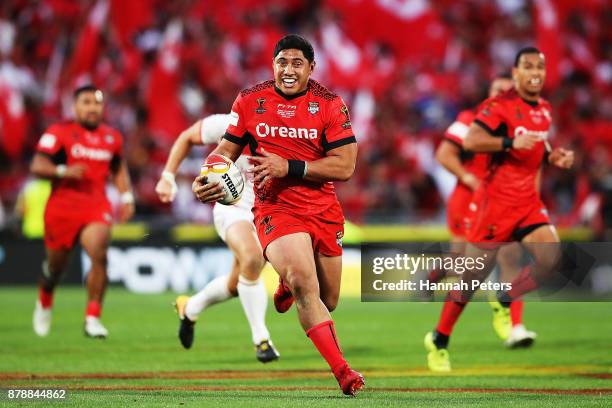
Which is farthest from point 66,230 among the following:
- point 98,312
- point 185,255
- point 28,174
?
point 28,174

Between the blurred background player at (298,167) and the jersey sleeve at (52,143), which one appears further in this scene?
the jersey sleeve at (52,143)

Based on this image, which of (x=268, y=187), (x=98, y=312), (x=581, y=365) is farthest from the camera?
(x=98, y=312)

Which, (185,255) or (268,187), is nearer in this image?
(268,187)

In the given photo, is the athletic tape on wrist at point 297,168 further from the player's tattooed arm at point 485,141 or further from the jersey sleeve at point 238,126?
the player's tattooed arm at point 485,141

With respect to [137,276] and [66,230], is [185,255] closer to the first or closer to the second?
[137,276]

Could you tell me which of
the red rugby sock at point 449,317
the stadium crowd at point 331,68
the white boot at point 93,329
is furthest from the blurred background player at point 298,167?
the stadium crowd at point 331,68

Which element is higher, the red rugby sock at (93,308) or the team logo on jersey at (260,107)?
the team logo on jersey at (260,107)

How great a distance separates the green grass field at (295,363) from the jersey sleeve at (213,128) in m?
2.28

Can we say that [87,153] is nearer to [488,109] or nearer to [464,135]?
[464,135]

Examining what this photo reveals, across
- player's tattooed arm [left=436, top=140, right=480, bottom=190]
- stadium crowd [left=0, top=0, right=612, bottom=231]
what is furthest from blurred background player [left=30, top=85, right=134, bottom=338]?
stadium crowd [left=0, top=0, right=612, bottom=231]

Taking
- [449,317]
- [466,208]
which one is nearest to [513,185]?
[449,317]

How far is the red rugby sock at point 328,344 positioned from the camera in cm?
782

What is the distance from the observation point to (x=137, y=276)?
2173 centimetres

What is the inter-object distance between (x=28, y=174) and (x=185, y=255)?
4479 millimetres
